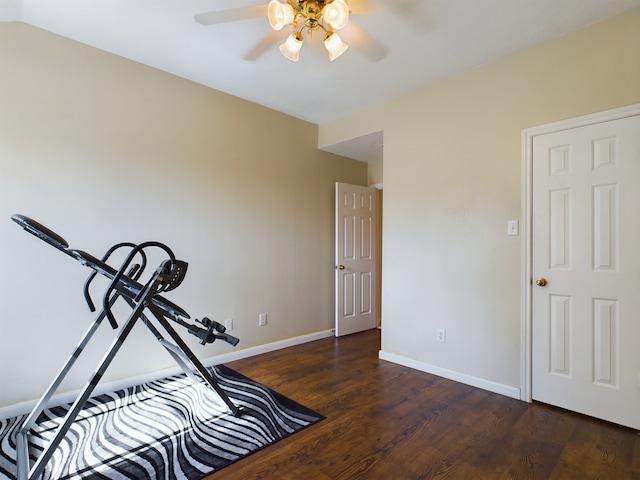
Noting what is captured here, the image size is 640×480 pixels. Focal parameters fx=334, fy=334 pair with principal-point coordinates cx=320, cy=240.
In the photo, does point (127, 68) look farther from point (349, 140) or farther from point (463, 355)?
point (463, 355)

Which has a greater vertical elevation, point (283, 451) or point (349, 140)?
point (349, 140)

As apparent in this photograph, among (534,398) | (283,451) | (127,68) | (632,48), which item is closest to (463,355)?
(534,398)

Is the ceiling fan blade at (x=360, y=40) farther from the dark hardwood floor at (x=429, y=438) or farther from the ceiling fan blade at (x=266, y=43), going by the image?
the dark hardwood floor at (x=429, y=438)

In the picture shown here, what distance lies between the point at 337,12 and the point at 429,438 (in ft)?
8.23

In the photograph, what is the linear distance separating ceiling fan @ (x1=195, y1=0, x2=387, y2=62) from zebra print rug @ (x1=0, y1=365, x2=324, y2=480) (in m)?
2.37

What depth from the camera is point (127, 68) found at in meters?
2.76

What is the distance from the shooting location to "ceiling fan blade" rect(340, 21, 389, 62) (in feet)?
6.93

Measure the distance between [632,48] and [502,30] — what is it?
2.57ft

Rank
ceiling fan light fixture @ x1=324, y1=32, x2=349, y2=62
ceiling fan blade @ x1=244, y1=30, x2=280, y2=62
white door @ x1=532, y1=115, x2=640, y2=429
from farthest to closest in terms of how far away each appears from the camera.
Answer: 1. ceiling fan blade @ x1=244, y1=30, x2=280, y2=62
2. white door @ x1=532, y1=115, x2=640, y2=429
3. ceiling fan light fixture @ x1=324, y1=32, x2=349, y2=62

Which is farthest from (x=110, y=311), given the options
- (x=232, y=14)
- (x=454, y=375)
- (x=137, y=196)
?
(x=454, y=375)

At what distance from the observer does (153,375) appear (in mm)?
2861

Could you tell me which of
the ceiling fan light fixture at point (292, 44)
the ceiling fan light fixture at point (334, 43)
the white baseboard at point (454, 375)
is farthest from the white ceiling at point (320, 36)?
the white baseboard at point (454, 375)

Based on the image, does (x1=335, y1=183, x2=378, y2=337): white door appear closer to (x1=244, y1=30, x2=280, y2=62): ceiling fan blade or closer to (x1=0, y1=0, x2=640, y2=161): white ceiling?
(x1=0, y1=0, x2=640, y2=161): white ceiling

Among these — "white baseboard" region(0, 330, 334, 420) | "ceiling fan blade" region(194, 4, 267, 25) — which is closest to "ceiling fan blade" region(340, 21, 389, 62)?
"ceiling fan blade" region(194, 4, 267, 25)
